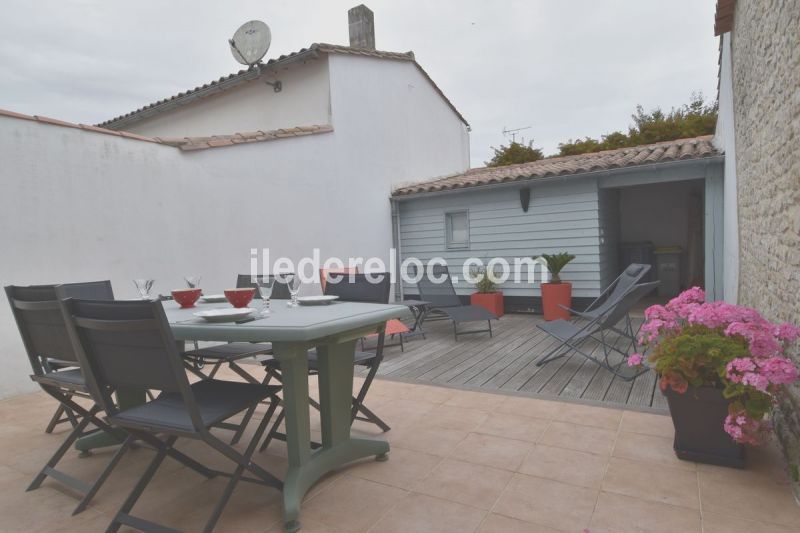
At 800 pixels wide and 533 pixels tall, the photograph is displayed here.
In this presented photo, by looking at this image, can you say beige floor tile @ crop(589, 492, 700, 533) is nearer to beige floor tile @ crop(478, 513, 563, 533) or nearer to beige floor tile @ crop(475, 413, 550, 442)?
beige floor tile @ crop(478, 513, 563, 533)

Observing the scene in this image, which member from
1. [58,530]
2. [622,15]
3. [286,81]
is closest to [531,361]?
[58,530]

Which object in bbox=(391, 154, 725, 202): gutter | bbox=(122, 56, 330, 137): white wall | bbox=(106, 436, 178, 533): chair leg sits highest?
bbox=(122, 56, 330, 137): white wall

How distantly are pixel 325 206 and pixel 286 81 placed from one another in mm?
2615

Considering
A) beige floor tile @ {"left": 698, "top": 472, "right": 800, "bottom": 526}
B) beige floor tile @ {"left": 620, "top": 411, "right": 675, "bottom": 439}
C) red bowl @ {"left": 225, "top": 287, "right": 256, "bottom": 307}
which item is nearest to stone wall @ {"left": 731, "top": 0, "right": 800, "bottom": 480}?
beige floor tile @ {"left": 698, "top": 472, "right": 800, "bottom": 526}

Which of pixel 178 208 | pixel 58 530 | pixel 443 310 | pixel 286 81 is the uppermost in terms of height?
pixel 286 81

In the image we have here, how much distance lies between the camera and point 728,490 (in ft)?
6.54

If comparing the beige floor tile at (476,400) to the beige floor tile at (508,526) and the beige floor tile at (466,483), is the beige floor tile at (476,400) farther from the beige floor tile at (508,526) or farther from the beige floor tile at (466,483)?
the beige floor tile at (508,526)

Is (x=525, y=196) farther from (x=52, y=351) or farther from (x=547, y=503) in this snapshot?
(x=52, y=351)

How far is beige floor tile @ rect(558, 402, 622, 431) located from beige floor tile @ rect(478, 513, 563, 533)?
1207 mm

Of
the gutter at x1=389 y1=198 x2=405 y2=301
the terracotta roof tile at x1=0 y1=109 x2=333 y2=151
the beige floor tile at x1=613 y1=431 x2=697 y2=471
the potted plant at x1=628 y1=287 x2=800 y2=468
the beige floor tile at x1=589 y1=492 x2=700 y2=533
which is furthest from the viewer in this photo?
the gutter at x1=389 y1=198 x2=405 y2=301

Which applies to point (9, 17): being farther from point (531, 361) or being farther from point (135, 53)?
point (531, 361)

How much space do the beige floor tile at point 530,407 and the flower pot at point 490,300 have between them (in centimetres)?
408

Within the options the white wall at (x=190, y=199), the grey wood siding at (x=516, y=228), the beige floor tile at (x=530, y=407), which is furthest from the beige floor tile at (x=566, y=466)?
the grey wood siding at (x=516, y=228)

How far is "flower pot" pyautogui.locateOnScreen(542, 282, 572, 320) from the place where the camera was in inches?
267
